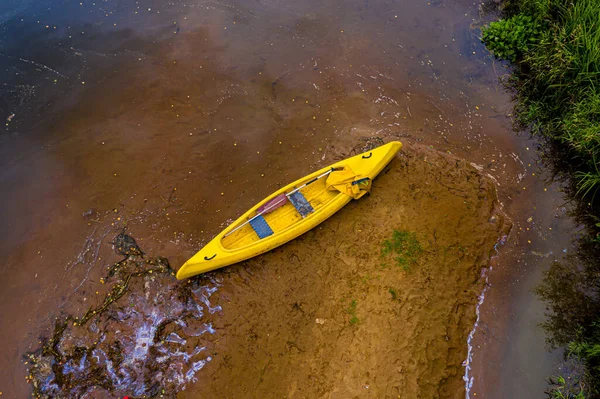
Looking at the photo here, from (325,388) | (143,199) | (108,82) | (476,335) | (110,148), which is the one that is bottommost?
(476,335)

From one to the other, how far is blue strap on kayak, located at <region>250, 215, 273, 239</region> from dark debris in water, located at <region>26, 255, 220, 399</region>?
1510mm

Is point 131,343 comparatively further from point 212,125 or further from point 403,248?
point 403,248

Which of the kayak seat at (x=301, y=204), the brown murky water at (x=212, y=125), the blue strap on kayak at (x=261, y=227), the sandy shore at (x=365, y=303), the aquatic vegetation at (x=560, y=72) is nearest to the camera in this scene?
the sandy shore at (x=365, y=303)

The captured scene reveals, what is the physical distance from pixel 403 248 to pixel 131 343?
19.7 feet

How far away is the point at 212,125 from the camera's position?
32.7ft

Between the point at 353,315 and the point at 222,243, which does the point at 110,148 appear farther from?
the point at 353,315

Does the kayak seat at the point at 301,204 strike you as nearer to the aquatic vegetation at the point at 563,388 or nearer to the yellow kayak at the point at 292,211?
the yellow kayak at the point at 292,211

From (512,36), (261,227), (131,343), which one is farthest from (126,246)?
(512,36)

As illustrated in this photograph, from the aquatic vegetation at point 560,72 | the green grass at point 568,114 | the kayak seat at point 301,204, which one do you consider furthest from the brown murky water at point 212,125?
the kayak seat at point 301,204

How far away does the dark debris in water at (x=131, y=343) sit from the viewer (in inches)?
290

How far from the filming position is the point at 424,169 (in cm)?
916

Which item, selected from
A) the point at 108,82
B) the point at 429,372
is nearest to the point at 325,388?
the point at 429,372

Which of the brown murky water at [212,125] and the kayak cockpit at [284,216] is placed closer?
the kayak cockpit at [284,216]

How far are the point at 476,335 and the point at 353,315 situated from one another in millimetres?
2617
